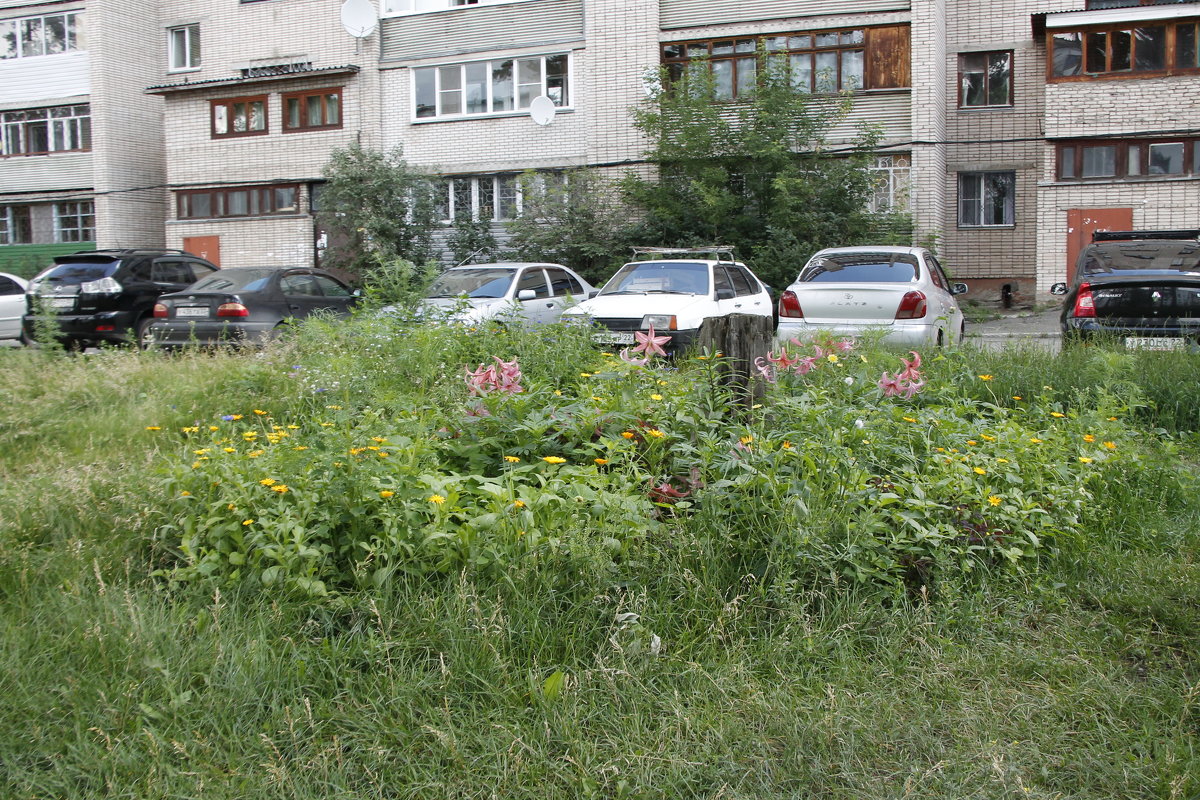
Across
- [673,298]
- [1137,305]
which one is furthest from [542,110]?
[1137,305]

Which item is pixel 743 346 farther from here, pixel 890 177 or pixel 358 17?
pixel 358 17

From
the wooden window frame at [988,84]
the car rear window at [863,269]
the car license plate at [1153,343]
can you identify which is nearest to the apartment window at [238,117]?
the wooden window frame at [988,84]

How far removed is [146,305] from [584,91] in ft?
44.4

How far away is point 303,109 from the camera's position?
93.9 feet

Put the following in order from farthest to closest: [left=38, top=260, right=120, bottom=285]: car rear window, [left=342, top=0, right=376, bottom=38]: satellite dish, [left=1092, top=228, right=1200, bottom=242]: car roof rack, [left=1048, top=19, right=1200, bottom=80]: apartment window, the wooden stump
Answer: [left=342, top=0, right=376, bottom=38]: satellite dish < [left=1048, top=19, right=1200, bottom=80]: apartment window < [left=38, top=260, right=120, bottom=285]: car rear window < [left=1092, top=228, right=1200, bottom=242]: car roof rack < the wooden stump

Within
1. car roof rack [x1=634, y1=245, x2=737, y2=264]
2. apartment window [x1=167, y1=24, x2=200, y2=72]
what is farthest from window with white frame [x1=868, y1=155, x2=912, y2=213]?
apartment window [x1=167, y1=24, x2=200, y2=72]

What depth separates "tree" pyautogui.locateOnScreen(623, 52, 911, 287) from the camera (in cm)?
2117

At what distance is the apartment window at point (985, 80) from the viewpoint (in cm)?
2561

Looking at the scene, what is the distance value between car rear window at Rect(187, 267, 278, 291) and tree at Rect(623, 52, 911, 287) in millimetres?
9907

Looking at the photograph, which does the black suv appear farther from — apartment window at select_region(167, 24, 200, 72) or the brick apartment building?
apartment window at select_region(167, 24, 200, 72)

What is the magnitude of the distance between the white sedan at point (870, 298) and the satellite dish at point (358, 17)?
62.6ft

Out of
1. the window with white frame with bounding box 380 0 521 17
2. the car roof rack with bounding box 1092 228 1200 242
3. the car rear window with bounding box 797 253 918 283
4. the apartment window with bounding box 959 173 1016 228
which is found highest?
the window with white frame with bounding box 380 0 521 17

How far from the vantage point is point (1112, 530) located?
16.1 feet

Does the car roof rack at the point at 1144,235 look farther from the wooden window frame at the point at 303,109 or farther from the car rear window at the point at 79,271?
the wooden window frame at the point at 303,109
